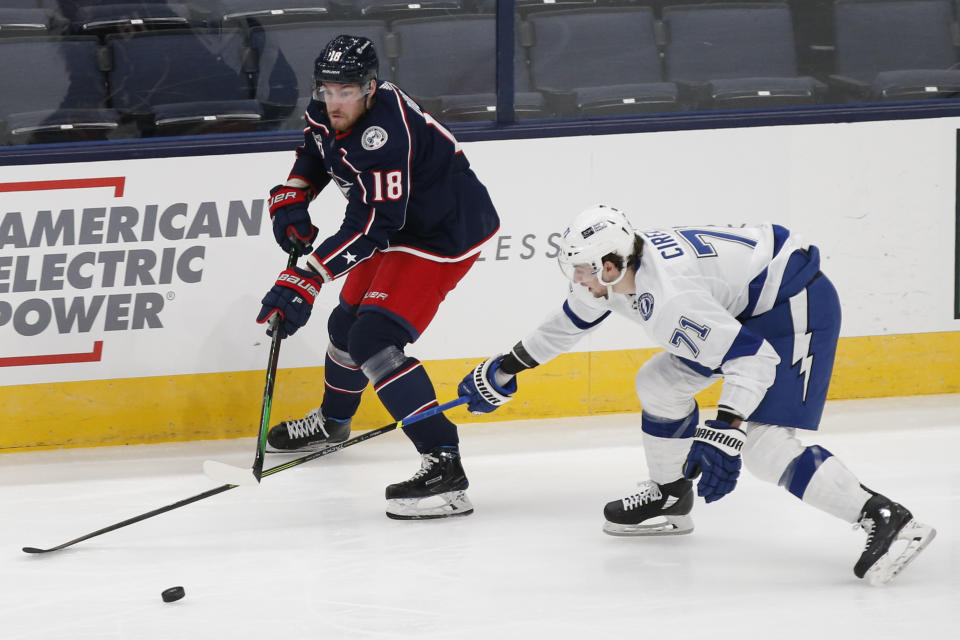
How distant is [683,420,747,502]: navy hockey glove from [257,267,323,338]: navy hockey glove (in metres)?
1.09

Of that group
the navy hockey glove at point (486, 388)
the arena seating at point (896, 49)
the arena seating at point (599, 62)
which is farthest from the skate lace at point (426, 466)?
the arena seating at point (896, 49)

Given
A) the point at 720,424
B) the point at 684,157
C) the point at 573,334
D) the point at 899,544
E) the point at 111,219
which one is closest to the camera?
the point at 720,424

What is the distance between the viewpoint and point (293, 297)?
123 inches

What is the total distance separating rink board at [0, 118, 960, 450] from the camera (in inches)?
152

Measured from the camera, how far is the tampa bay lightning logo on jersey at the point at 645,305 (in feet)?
8.71

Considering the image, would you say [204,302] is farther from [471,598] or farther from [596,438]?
[471,598]

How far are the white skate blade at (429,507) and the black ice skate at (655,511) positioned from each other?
405 millimetres

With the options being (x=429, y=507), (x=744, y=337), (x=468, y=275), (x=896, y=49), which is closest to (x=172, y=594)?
(x=429, y=507)

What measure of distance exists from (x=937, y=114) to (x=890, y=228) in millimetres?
420

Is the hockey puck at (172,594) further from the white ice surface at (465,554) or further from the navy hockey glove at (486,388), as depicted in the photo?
the navy hockey glove at (486,388)

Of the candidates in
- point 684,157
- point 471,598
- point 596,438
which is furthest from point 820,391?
point 684,157

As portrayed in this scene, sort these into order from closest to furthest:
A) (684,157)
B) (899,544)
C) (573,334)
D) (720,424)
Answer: (720,424) < (899,544) < (573,334) < (684,157)

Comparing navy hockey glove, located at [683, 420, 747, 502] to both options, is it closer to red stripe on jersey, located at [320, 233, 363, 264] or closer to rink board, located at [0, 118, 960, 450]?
red stripe on jersey, located at [320, 233, 363, 264]

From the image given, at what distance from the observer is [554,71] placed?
13.8ft
